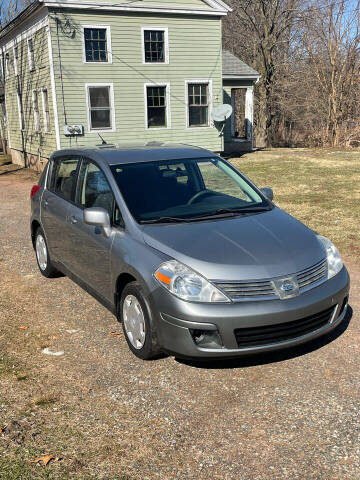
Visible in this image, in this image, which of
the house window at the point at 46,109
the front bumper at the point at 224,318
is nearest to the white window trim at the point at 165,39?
the house window at the point at 46,109

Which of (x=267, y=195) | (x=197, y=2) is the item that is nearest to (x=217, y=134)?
(x=197, y=2)

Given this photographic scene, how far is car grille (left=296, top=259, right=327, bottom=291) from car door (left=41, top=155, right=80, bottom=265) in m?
2.78

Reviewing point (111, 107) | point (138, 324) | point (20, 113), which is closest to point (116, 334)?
point (138, 324)

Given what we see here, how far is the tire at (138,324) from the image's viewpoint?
4059 mm

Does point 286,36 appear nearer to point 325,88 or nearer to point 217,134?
point 325,88

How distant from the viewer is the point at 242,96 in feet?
115

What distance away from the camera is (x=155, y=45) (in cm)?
1989

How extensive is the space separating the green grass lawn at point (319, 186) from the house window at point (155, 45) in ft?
17.7

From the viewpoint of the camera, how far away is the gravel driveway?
3.05 meters

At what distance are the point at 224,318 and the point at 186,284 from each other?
0.40 m

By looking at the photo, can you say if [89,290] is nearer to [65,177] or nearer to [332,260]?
[65,177]

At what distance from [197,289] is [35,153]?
19576mm

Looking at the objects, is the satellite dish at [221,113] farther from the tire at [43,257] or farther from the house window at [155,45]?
the tire at [43,257]

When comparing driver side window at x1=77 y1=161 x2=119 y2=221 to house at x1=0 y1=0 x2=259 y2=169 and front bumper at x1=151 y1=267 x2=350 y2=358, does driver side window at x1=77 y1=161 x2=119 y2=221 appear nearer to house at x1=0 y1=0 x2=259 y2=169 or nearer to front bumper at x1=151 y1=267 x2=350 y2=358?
front bumper at x1=151 y1=267 x2=350 y2=358
